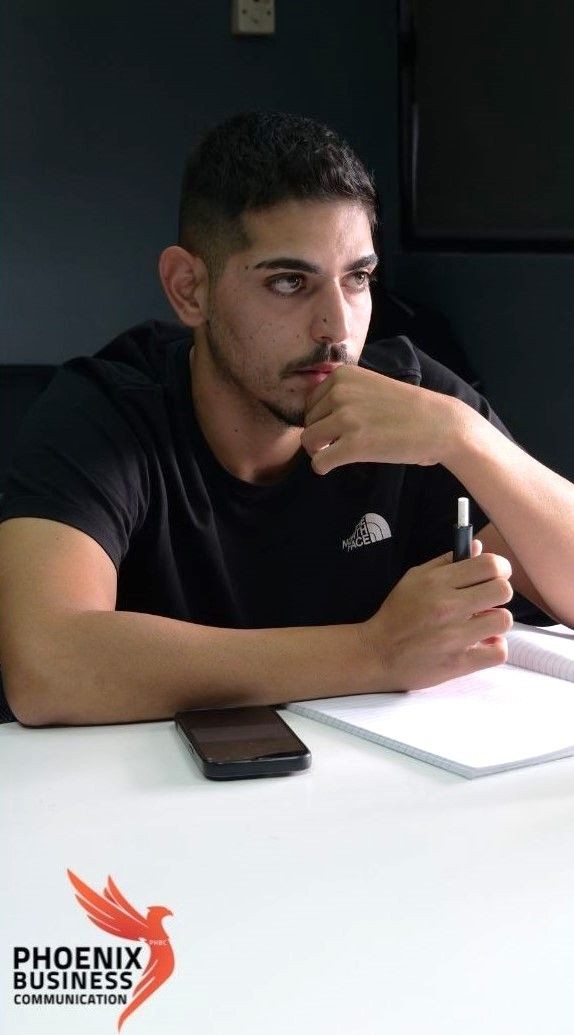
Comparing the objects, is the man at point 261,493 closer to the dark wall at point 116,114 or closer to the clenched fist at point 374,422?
the clenched fist at point 374,422

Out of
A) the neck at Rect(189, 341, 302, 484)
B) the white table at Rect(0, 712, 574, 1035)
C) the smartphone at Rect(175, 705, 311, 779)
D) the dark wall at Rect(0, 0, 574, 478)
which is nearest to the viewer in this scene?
the white table at Rect(0, 712, 574, 1035)

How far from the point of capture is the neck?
147 cm

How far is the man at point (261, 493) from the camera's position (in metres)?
1.12

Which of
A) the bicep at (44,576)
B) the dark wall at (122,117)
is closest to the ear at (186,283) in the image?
the bicep at (44,576)

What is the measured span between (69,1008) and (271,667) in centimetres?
47

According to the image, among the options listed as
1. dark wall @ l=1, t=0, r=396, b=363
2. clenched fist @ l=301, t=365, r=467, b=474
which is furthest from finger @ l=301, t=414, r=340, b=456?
dark wall @ l=1, t=0, r=396, b=363

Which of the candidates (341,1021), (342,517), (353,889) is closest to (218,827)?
(353,889)

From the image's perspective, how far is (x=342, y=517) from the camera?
1.50 meters

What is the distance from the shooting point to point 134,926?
28.0 inches

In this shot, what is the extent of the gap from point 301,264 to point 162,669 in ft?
1.54

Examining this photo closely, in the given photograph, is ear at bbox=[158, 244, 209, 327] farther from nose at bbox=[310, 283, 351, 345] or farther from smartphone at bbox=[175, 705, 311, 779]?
smartphone at bbox=[175, 705, 311, 779]

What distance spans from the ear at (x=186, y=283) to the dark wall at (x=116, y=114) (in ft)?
4.15

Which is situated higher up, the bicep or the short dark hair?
the short dark hair

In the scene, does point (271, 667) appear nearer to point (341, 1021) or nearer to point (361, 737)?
point (361, 737)
